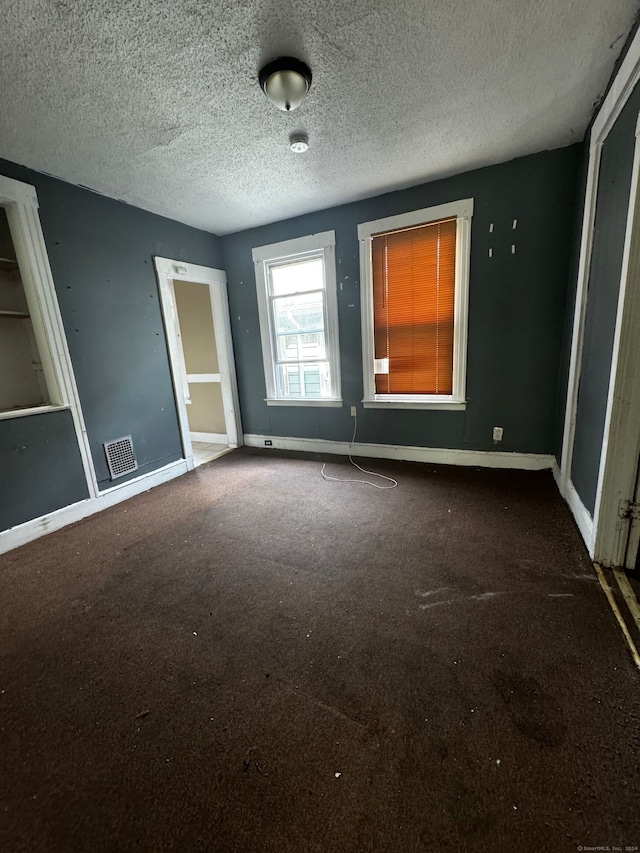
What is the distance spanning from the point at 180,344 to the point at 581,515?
401 cm

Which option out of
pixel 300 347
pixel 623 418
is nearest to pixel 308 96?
pixel 300 347

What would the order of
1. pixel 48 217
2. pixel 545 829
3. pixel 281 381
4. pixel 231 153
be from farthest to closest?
pixel 281 381 < pixel 48 217 < pixel 231 153 < pixel 545 829

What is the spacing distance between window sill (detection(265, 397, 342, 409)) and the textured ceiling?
2.10 meters

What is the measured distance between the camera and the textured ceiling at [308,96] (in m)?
1.40

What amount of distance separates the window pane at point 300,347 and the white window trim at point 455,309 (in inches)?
21.9

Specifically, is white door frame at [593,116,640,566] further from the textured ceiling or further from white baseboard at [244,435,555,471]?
white baseboard at [244,435,555,471]

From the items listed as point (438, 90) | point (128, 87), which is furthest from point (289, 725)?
point (438, 90)

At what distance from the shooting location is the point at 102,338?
2.90m

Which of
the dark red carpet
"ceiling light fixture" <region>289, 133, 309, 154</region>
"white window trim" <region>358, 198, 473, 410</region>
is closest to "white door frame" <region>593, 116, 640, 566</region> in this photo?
the dark red carpet

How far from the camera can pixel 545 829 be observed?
0.85 meters

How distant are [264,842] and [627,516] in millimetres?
2051

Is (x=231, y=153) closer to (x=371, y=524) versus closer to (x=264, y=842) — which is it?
(x=371, y=524)

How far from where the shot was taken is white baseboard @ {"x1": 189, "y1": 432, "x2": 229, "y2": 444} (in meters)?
4.77

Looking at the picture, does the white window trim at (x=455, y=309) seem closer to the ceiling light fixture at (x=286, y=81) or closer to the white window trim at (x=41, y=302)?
the ceiling light fixture at (x=286, y=81)
